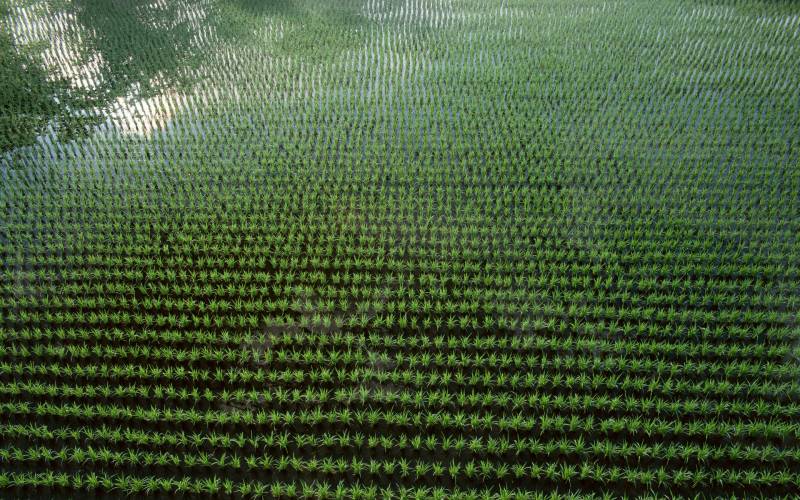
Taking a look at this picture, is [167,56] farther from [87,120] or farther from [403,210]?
[403,210]

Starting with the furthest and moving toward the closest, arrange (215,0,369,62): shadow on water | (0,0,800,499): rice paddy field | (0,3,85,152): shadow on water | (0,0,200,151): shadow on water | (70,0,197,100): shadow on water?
(215,0,369,62): shadow on water → (70,0,197,100): shadow on water → (0,0,200,151): shadow on water → (0,3,85,152): shadow on water → (0,0,800,499): rice paddy field

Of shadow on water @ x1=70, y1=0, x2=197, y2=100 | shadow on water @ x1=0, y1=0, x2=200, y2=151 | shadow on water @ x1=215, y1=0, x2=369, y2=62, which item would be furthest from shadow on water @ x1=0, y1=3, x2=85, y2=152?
shadow on water @ x1=215, y1=0, x2=369, y2=62

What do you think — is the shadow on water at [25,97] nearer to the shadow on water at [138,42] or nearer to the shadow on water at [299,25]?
the shadow on water at [138,42]

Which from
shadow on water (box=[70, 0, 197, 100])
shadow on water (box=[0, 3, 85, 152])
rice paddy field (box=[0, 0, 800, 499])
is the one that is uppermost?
shadow on water (box=[70, 0, 197, 100])

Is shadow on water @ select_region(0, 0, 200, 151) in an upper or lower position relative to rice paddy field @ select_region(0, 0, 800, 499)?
upper

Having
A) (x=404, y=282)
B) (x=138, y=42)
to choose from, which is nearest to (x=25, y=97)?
(x=138, y=42)

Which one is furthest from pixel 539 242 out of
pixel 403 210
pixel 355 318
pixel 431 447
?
pixel 431 447

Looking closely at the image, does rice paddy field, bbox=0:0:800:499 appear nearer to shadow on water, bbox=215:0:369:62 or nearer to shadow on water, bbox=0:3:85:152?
shadow on water, bbox=0:3:85:152

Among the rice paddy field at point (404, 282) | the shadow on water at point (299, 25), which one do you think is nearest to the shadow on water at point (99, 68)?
the rice paddy field at point (404, 282)
